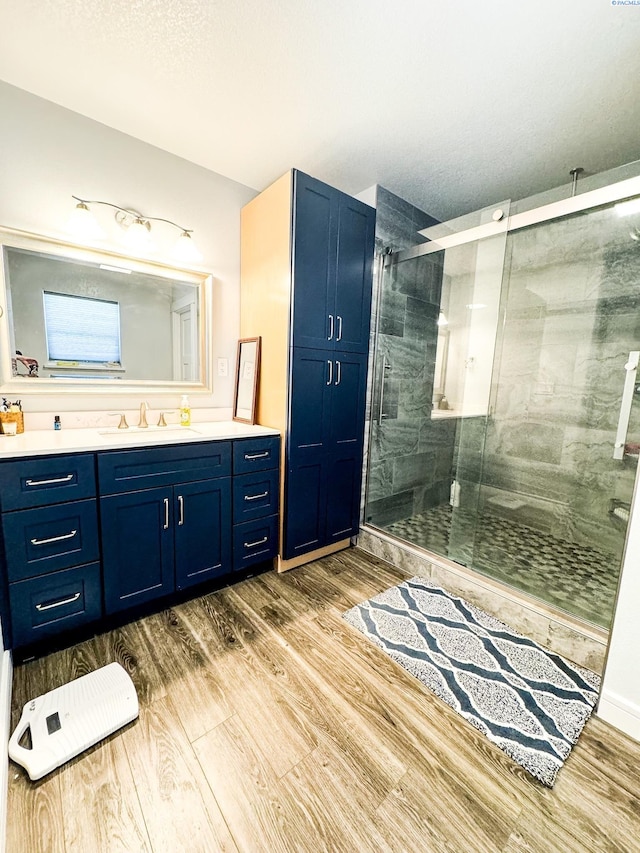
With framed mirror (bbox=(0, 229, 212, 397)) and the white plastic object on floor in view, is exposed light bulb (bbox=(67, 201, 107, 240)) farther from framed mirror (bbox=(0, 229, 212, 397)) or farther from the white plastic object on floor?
the white plastic object on floor

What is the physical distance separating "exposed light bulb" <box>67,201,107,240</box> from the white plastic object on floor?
6.88 ft

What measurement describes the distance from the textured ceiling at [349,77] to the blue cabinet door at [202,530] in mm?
1927

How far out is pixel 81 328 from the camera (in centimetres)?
188

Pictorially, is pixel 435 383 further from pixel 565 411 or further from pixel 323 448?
pixel 323 448

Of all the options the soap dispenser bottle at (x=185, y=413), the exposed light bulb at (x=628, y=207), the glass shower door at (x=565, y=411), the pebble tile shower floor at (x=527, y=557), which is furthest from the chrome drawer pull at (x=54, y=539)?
the exposed light bulb at (x=628, y=207)

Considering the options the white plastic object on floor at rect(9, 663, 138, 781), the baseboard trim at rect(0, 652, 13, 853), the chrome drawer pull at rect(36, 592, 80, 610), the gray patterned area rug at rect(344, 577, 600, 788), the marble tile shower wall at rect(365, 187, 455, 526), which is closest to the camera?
the baseboard trim at rect(0, 652, 13, 853)

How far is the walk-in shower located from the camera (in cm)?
228

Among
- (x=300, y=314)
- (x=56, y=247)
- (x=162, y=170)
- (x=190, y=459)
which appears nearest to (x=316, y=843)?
(x=190, y=459)

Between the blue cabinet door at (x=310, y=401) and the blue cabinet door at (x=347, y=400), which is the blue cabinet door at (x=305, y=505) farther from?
the blue cabinet door at (x=347, y=400)

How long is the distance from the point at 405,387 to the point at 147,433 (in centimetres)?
194

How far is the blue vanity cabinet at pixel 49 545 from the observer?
4.43 ft

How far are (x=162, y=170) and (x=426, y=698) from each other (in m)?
3.06

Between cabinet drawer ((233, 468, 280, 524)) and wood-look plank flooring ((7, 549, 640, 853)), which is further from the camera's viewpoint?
cabinet drawer ((233, 468, 280, 524))

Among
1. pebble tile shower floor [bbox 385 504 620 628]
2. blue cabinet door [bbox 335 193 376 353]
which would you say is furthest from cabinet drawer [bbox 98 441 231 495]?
pebble tile shower floor [bbox 385 504 620 628]
